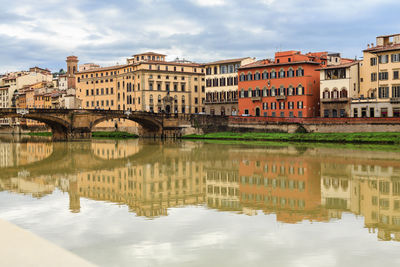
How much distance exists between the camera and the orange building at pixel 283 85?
72.2 meters

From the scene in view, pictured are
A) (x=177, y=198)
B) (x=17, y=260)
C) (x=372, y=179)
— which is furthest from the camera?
(x=372, y=179)

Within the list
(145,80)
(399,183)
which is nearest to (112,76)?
(145,80)

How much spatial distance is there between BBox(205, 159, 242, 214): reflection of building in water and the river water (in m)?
0.06

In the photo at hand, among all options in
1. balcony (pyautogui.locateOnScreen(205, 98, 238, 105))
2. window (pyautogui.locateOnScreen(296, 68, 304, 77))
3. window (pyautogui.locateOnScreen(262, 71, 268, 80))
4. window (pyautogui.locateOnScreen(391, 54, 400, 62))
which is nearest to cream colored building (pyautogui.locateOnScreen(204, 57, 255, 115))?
balcony (pyautogui.locateOnScreen(205, 98, 238, 105))

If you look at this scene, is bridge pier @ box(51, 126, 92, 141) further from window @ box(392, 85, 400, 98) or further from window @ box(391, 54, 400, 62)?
window @ box(391, 54, 400, 62)

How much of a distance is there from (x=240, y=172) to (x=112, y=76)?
78.4 m

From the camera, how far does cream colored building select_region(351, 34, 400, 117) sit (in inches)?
2386

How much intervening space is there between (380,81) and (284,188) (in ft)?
150

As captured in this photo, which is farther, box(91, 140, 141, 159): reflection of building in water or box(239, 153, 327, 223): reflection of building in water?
box(91, 140, 141, 159): reflection of building in water

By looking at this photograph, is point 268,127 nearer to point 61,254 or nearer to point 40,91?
point 61,254

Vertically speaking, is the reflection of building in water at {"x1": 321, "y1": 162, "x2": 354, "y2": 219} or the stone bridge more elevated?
the stone bridge

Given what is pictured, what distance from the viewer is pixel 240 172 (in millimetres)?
27938

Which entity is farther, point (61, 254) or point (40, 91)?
point (40, 91)

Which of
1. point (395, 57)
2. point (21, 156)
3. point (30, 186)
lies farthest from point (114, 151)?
point (395, 57)
